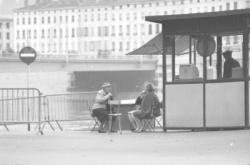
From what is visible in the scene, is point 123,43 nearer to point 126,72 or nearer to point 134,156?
point 126,72

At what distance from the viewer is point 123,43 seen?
14062cm

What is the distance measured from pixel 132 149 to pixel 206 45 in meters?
4.76

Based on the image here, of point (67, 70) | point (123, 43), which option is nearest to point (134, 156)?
point (67, 70)

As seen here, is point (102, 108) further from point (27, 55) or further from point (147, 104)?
point (27, 55)

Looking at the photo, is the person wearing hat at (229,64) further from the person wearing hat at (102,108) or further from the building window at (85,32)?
the building window at (85,32)

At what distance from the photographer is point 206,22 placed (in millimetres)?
17672

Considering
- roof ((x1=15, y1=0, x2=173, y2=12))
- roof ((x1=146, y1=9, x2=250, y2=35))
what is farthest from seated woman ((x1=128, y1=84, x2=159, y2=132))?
roof ((x1=15, y1=0, x2=173, y2=12))

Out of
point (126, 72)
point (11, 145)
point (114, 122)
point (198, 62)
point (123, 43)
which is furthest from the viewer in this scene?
point (123, 43)

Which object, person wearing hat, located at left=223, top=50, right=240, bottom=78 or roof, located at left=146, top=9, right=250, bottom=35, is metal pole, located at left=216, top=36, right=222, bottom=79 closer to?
person wearing hat, located at left=223, top=50, right=240, bottom=78

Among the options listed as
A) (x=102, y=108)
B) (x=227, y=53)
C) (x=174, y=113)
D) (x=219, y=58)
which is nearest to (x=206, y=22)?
(x=227, y=53)

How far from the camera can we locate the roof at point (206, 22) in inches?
671

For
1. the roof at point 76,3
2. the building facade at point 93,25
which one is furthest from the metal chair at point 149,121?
the roof at point 76,3

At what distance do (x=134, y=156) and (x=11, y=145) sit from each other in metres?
3.38

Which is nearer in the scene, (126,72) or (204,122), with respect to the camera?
(204,122)
